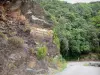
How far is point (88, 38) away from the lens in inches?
2662

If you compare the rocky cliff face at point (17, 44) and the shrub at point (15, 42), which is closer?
the rocky cliff face at point (17, 44)

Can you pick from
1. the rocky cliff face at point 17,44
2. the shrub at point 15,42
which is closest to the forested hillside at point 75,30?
the rocky cliff face at point 17,44

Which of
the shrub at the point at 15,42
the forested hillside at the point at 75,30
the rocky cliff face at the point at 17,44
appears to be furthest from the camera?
the forested hillside at the point at 75,30

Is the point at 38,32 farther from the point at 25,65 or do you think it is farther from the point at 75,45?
the point at 75,45

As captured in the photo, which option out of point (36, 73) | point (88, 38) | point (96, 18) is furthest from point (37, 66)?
point (96, 18)

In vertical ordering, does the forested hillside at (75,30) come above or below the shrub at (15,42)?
below

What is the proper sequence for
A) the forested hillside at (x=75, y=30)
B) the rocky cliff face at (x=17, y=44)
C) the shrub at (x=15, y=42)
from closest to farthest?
the rocky cliff face at (x=17, y=44) → the shrub at (x=15, y=42) → the forested hillside at (x=75, y=30)

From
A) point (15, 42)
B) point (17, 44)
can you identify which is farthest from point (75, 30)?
point (15, 42)

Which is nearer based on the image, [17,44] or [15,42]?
[15,42]

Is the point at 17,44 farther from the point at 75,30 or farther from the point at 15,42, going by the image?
the point at 75,30

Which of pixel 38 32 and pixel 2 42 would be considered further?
pixel 38 32

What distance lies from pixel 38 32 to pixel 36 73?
24.4 ft

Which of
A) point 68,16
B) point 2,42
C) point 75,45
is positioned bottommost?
point 75,45

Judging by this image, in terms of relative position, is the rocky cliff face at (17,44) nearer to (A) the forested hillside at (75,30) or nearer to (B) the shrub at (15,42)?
(B) the shrub at (15,42)
